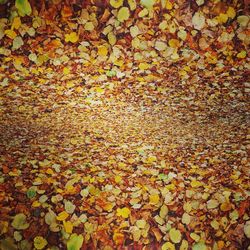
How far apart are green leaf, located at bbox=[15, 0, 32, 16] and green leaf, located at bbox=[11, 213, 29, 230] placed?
2.86 meters

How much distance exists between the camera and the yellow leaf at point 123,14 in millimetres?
4336

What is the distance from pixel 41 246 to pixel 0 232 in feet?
1.00

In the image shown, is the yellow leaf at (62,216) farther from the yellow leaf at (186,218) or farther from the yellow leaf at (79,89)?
the yellow leaf at (79,89)

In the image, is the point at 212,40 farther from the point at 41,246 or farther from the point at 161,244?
the point at 41,246

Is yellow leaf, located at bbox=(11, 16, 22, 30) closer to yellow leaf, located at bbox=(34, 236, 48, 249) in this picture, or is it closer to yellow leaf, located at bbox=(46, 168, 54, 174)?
yellow leaf, located at bbox=(46, 168, 54, 174)

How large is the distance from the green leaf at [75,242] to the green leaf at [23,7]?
121 inches

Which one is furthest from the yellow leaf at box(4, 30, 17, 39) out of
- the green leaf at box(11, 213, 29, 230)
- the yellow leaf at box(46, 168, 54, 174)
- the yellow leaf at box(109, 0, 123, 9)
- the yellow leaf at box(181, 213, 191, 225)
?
the yellow leaf at box(181, 213, 191, 225)

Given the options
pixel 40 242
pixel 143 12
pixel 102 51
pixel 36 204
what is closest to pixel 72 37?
pixel 102 51

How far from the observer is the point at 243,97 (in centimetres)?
408

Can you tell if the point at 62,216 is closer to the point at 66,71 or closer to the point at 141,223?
the point at 141,223

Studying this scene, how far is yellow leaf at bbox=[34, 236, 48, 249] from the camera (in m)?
2.25

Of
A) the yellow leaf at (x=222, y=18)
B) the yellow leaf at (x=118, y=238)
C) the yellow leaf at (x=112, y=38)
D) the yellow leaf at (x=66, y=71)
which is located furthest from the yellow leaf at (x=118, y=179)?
the yellow leaf at (x=222, y=18)

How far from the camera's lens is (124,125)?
3.65m

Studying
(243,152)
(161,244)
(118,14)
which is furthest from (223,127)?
(118,14)
